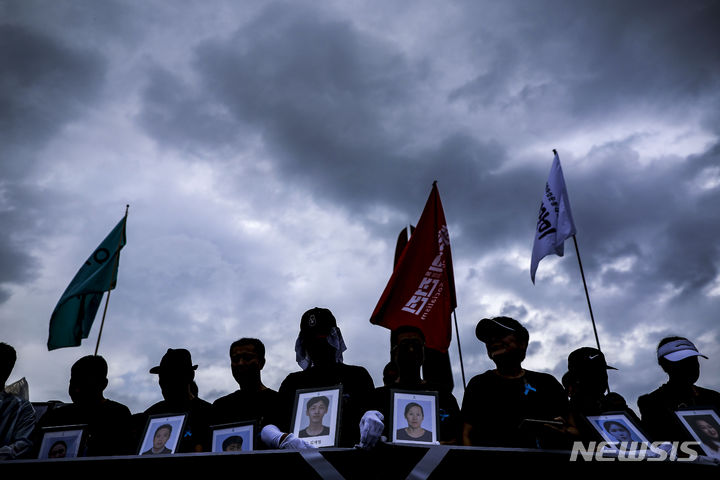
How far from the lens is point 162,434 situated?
3646 millimetres

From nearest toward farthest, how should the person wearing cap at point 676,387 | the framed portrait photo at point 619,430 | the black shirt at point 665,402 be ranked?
the framed portrait photo at point 619,430
the black shirt at point 665,402
the person wearing cap at point 676,387

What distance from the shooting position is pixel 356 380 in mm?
4449

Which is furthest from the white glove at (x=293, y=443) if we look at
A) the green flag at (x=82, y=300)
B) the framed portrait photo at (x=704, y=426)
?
the green flag at (x=82, y=300)

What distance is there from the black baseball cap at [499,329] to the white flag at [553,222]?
431cm

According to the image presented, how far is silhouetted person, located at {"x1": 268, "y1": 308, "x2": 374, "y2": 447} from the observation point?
13.5 feet

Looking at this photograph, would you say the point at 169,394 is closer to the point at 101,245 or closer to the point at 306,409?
the point at 306,409

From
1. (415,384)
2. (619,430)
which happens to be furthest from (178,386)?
(619,430)

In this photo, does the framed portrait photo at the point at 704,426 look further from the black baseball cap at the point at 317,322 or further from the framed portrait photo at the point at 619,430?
the black baseball cap at the point at 317,322

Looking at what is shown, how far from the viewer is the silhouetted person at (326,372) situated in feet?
13.5

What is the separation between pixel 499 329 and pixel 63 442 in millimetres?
3649

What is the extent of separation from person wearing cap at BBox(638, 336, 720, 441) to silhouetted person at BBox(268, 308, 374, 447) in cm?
252

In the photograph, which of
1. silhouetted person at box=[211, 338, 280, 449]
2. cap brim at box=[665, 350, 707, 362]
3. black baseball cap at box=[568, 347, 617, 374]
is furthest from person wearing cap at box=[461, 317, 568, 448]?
silhouetted person at box=[211, 338, 280, 449]

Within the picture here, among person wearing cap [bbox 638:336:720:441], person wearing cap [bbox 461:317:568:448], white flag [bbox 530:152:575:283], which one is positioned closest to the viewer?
person wearing cap [bbox 461:317:568:448]

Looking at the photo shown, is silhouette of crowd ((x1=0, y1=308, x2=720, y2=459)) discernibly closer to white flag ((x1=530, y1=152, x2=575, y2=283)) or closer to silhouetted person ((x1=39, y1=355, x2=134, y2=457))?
silhouetted person ((x1=39, y1=355, x2=134, y2=457))
